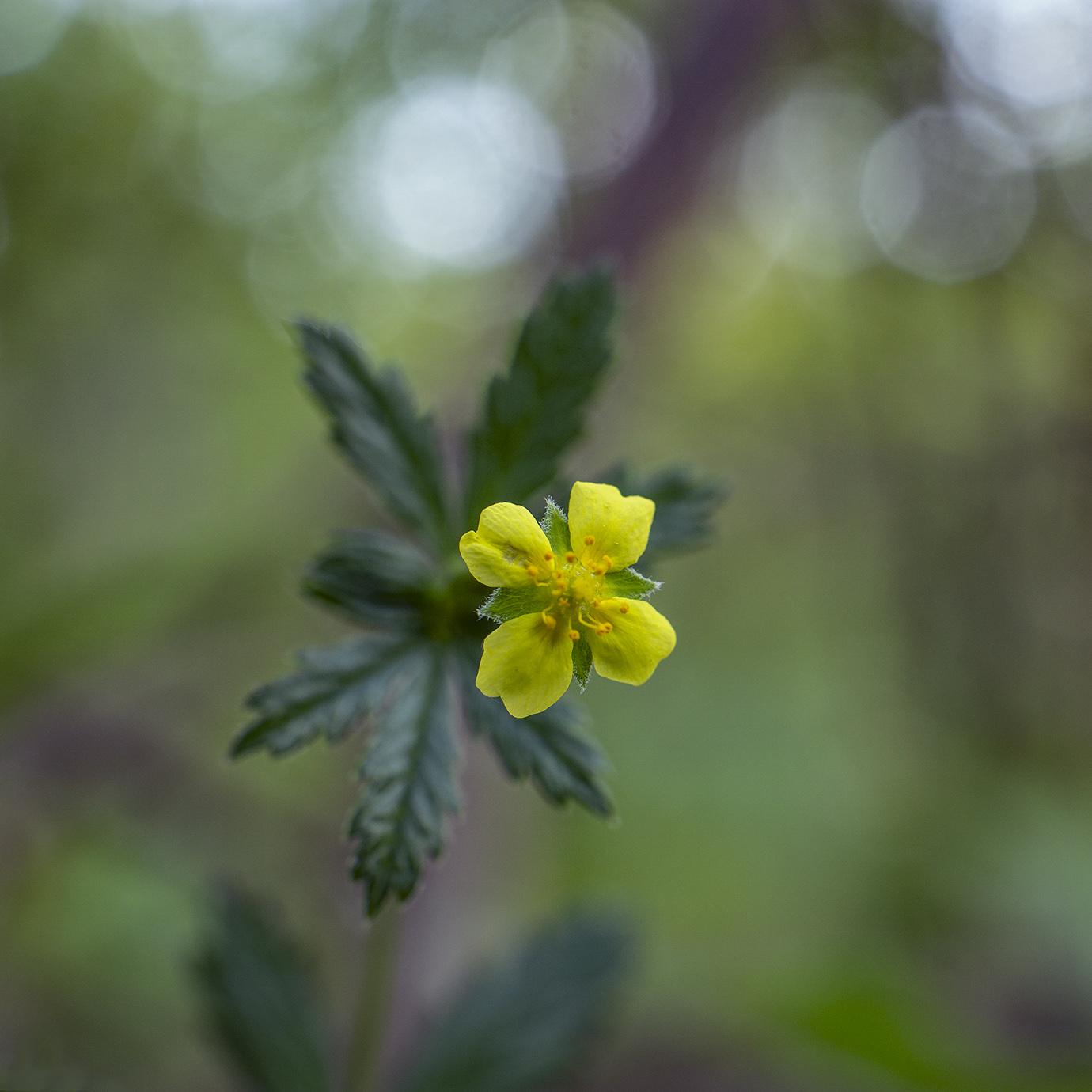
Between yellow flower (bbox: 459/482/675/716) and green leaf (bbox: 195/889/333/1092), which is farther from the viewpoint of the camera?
green leaf (bbox: 195/889/333/1092)

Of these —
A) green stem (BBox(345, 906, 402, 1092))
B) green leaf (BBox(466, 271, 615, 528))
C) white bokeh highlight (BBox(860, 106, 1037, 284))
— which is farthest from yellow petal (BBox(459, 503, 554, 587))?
white bokeh highlight (BBox(860, 106, 1037, 284))

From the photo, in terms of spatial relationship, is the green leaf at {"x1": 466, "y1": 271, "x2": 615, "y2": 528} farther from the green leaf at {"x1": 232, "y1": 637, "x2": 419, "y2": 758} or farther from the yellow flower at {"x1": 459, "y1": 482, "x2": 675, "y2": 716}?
the green leaf at {"x1": 232, "y1": 637, "x2": 419, "y2": 758}

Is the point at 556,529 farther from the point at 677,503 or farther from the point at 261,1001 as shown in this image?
the point at 261,1001

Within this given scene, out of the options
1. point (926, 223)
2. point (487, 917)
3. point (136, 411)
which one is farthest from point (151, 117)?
point (487, 917)

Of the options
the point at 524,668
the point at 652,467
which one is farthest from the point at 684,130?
the point at 524,668

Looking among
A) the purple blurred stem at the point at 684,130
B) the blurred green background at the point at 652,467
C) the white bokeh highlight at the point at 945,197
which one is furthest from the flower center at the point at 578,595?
the white bokeh highlight at the point at 945,197
